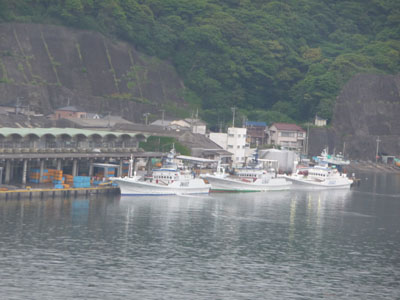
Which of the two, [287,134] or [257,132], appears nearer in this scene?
[257,132]

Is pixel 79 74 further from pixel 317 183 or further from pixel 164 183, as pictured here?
pixel 164 183

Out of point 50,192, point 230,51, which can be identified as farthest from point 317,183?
point 230,51

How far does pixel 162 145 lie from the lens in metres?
99.8

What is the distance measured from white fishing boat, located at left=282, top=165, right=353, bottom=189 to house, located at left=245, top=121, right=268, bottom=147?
30.9 metres

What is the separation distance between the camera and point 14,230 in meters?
51.7

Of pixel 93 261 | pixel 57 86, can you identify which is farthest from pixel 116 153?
pixel 57 86

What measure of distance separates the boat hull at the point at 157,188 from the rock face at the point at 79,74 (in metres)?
44.9

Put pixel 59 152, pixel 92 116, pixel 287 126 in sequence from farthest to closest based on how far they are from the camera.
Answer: pixel 287 126, pixel 92 116, pixel 59 152

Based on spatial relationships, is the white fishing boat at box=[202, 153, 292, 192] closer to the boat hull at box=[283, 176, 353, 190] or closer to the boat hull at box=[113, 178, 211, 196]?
the boat hull at box=[283, 176, 353, 190]

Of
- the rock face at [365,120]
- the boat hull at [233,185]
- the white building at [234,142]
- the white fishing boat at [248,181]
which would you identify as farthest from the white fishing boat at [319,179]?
the rock face at [365,120]

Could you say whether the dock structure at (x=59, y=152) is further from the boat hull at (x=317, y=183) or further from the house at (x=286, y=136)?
the house at (x=286, y=136)

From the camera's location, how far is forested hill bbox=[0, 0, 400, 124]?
137 m

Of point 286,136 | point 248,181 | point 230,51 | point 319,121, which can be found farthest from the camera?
point 230,51

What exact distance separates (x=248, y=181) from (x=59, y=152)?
23073 mm
